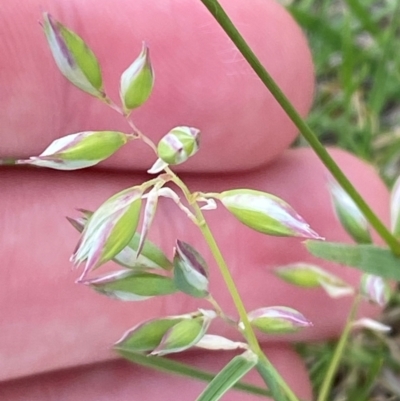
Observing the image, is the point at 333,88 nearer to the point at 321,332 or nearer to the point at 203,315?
the point at 321,332

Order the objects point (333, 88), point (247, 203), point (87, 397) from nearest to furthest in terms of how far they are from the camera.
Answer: point (247, 203) → point (87, 397) → point (333, 88)

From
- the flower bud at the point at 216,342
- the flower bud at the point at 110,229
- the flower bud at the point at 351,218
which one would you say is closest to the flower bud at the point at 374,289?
the flower bud at the point at 351,218

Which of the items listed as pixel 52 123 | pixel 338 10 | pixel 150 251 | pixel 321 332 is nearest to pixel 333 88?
pixel 338 10

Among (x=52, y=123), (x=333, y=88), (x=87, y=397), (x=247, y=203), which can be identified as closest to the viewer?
(x=247, y=203)

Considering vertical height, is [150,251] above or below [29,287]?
above

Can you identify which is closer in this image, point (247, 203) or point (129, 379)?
point (247, 203)

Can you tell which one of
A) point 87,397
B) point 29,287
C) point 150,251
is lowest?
point 87,397

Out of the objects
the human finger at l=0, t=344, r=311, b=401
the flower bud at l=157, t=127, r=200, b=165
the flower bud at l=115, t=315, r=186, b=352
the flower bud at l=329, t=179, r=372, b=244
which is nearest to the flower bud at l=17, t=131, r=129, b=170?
the flower bud at l=157, t=127, r=200, b=165

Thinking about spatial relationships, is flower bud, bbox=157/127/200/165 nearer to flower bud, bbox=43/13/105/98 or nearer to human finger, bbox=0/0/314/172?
flower bud, bbox=43/13/105/98
